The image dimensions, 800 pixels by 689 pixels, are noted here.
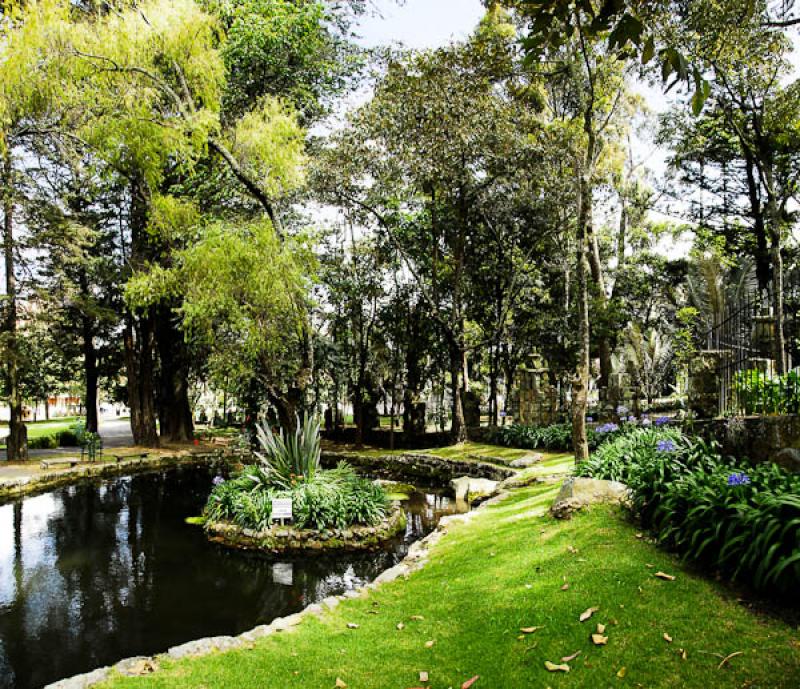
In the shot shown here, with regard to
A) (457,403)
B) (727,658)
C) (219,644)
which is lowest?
(219,644)

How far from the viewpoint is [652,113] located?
19328 mm

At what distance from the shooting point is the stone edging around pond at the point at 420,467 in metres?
12.5

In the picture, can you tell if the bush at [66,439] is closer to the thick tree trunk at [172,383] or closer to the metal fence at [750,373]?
the thick tree trunk at [172,383]

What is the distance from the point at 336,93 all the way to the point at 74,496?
12.7 metres

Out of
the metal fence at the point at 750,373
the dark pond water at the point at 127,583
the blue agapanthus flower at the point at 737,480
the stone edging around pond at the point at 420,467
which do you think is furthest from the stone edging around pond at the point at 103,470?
the metal fence at the point at 750,373

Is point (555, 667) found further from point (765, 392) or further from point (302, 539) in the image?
point (302, 539)

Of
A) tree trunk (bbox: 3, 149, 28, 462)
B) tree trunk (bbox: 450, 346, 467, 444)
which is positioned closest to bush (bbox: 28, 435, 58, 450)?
tree trunk (bbox: 3, 149, 28, 462)

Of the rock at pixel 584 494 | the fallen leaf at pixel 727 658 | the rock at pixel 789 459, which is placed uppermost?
the rock at pixel 789 459

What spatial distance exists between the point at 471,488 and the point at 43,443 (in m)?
15.0

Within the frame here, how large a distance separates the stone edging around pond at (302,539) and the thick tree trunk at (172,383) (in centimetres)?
1188

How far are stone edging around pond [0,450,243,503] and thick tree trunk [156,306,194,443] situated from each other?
2470mm

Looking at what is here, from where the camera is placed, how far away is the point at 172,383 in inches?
758

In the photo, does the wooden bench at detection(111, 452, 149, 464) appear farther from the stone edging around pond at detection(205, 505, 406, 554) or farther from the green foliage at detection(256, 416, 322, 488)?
the stone edging around pond at detection(205, 505, 406, 554)

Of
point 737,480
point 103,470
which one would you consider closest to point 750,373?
point 737,480
